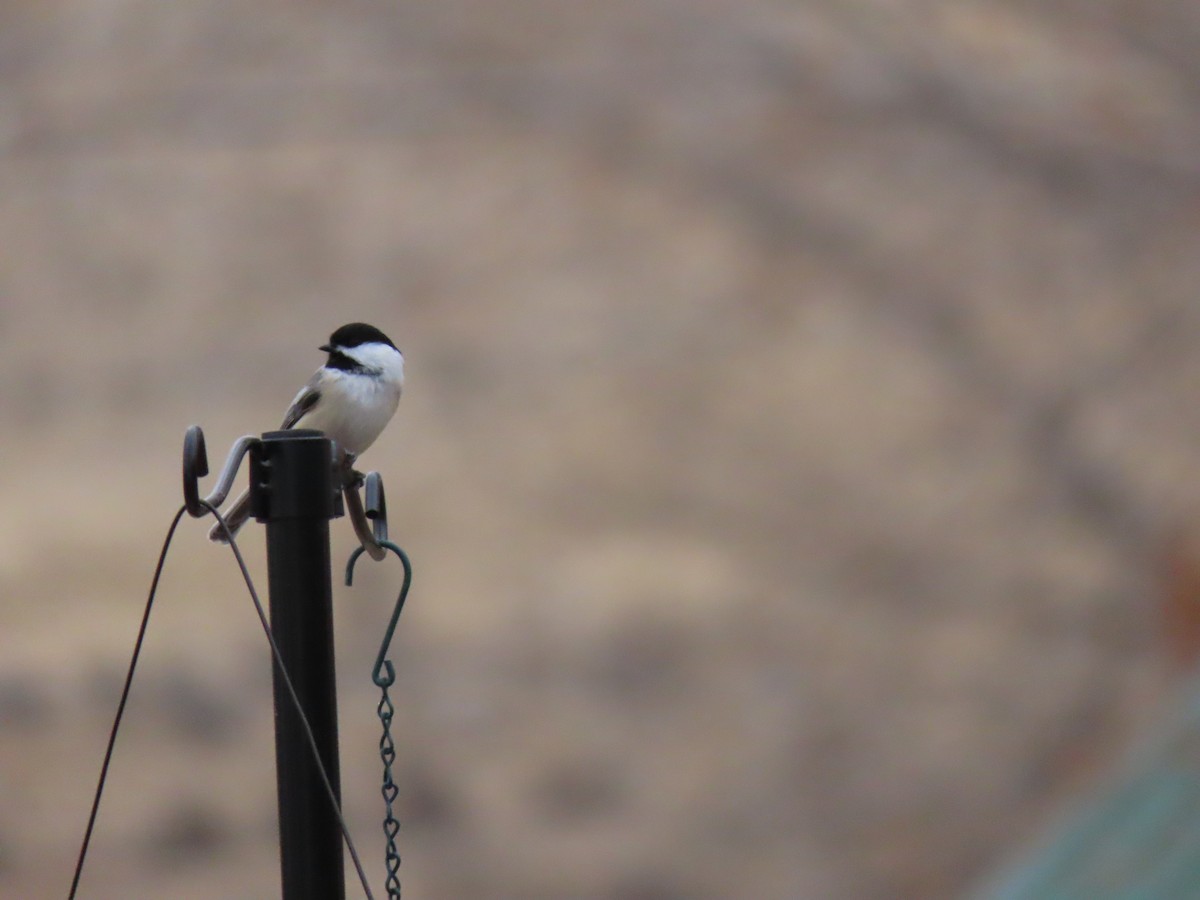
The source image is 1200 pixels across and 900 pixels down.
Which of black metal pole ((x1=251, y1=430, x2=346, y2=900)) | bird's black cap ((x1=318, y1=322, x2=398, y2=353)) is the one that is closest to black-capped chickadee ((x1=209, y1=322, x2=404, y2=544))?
bird's black cap ((x1=318, y1=322, x2=398, y2=353))

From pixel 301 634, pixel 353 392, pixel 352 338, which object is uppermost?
pixel 352 338

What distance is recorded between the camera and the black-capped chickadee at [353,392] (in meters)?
2.63

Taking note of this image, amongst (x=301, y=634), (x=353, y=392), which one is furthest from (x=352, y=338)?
(x=301, y=634)

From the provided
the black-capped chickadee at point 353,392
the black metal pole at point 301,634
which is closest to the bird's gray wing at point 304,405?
the black-capped chickadee at point 353,392

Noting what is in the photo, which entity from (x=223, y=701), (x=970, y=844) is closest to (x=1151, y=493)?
(x=970, y=844)

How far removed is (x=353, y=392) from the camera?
266cm

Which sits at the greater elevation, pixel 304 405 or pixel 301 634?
pixel 304 405

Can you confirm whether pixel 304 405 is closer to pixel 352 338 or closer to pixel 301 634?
pixel 352 338

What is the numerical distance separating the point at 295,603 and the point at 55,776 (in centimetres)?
517

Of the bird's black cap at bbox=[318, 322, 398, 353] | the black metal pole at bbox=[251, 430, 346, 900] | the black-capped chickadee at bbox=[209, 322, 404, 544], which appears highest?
the bird's black cap at bbox=[318, 322, 398, 353]

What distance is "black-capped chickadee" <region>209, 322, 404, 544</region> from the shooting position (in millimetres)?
2627

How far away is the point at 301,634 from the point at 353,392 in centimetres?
120

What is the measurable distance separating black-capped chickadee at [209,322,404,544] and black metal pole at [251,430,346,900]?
1.07 meters

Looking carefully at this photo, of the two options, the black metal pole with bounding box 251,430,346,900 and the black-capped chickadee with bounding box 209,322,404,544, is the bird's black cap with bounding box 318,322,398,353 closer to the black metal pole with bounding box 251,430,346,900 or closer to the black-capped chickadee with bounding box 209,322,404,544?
the black-capped chickadee with bounding box 209,322,404,544
